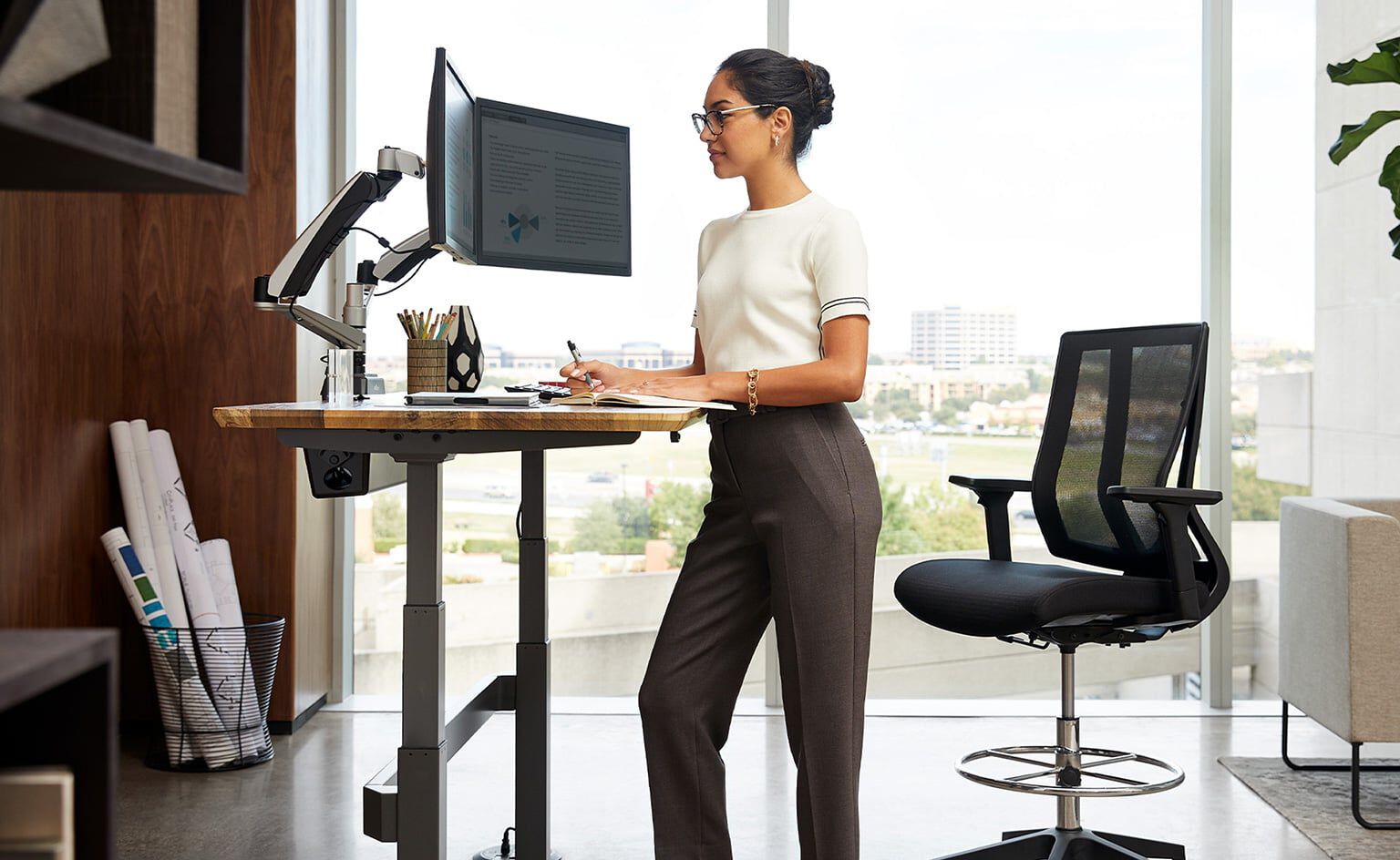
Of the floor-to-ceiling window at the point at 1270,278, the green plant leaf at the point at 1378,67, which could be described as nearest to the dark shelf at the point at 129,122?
the green plant leaf at the point at 1378,67

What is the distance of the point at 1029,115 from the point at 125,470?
2882 mm

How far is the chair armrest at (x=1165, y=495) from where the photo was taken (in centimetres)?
232

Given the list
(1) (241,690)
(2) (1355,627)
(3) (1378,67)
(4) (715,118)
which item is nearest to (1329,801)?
(2) (1355,627)

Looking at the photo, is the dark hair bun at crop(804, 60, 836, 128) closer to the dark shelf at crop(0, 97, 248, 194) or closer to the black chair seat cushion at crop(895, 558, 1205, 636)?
the black chair seat cushion at crop(895, 558, 1205, 636)

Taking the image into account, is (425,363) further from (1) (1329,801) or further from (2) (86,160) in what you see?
(1) (1329,801)

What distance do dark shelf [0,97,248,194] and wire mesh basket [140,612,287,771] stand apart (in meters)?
2.58

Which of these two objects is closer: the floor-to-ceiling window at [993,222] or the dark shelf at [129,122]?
the dark shelf at [129,122]

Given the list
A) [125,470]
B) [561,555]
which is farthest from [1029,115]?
[125,470]

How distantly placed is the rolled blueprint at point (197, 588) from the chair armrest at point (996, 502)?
1966 millimetres

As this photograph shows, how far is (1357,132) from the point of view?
10.5 ft

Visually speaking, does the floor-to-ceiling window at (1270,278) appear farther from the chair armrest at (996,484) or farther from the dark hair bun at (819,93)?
the dark hair bun at (819,93)

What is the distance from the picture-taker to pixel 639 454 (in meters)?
3.96

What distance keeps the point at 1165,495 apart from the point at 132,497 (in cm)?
264

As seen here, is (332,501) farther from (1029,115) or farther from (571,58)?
(1029,115)
